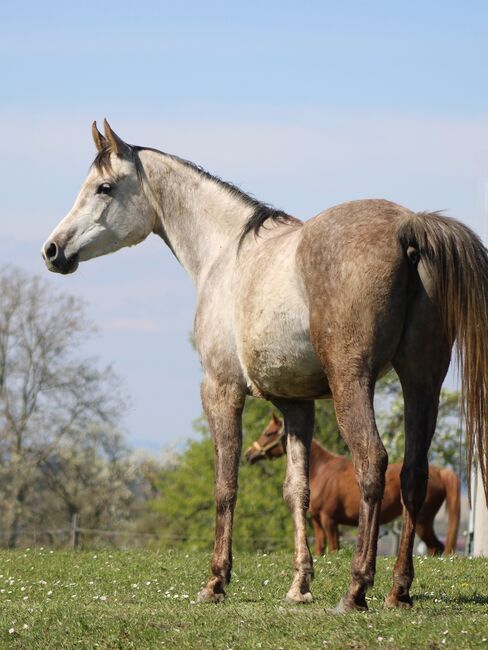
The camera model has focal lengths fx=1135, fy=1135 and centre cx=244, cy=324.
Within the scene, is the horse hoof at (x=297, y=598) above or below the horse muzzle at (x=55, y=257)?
below

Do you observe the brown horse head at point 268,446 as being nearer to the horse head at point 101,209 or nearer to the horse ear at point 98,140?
the horse head at point 101,209

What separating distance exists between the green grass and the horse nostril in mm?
2782

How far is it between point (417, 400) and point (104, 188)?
348 centimetres

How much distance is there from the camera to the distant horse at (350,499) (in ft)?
64.1

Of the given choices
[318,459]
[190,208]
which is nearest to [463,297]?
[190,208]

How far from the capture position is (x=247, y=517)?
4947 centimetres

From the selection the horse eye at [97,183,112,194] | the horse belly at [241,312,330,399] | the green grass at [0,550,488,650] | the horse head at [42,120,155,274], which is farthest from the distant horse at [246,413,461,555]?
the horse belly at [241,312,330,399]

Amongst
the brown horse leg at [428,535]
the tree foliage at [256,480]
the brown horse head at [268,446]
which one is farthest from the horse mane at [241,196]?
the tree foliage at [256,480]

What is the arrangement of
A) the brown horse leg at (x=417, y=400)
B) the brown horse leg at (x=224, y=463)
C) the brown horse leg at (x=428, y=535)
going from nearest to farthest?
the brown horse leg at (x=417, y=400) < the brown horse leg at (x=224, y=463) < the brown horse leg at (x=428, y=535)

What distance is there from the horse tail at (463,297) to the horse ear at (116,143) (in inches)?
124

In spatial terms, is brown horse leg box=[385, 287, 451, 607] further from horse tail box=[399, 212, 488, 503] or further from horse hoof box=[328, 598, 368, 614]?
horse hoof box=[328, 598, 368, 614]

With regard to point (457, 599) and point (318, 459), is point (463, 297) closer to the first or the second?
point (457, 599)

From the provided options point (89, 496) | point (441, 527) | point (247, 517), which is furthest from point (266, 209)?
point (441, 527)

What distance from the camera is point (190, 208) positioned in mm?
9492
